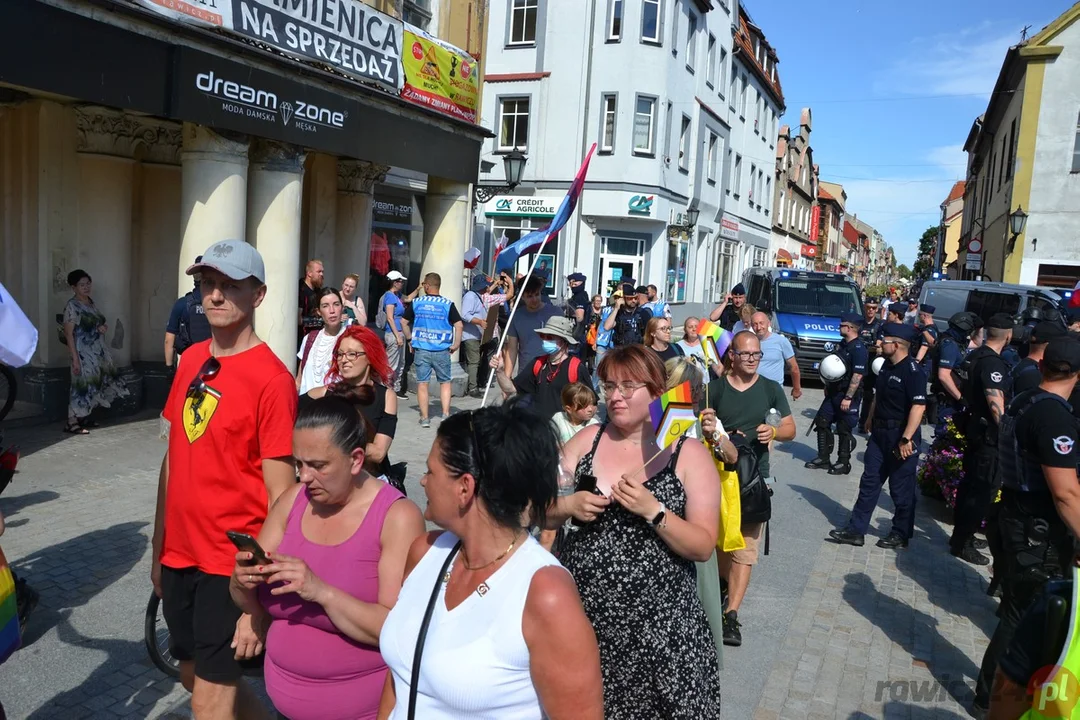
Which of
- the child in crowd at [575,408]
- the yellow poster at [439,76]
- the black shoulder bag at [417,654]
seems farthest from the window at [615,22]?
the black shoulder bag at [417,654]

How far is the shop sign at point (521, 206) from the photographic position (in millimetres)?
28547

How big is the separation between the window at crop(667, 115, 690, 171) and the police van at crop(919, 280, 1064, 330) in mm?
13523

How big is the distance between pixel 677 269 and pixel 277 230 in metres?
23.3

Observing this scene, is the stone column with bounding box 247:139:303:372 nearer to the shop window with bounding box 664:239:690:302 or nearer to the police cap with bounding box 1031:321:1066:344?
the police cap with bounding box 1031:321:1066:344

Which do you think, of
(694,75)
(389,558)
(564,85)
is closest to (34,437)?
(389,558)

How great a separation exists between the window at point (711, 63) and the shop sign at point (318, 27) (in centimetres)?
2441

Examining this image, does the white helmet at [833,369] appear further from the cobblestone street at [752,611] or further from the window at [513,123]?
the window at [513,123]

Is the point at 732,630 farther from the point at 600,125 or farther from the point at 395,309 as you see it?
the point at 600,125

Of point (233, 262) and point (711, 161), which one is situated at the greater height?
point (711, 161)

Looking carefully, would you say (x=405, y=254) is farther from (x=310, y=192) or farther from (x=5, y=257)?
(x=5, y=257)

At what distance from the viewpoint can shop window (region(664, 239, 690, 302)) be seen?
1208 inches

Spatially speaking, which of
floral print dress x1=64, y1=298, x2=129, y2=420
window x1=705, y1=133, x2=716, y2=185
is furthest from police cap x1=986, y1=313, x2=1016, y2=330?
window x1=705, y1=133, x2=716, y2=185

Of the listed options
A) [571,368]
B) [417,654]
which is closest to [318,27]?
[571,368]

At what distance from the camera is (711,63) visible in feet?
111
